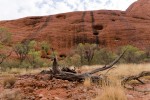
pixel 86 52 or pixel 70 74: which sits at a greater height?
pixel 86 52

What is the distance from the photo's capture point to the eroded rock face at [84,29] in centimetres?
5959

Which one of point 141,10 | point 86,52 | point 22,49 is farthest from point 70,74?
point 141,10

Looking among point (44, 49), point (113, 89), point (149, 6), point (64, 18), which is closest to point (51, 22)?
point (64, 18)

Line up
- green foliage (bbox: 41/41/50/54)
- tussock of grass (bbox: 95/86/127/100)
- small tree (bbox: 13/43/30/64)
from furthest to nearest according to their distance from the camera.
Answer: green foliage (bbox: 41/41/50/54) → small tree (bbox: 13/43/30/64) → tussock of grass (bbox: 95/86/127/100)

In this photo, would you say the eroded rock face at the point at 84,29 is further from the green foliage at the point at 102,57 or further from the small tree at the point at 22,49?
the small tree at the point at 22,49


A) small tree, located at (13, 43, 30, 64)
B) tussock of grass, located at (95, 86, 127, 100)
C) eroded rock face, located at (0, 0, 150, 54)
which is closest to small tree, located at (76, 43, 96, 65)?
small tree, located at (13, 43, 30, 64)

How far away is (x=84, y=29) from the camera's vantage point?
63.4 meters

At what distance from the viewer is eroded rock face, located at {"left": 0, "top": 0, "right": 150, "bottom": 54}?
5959 cm

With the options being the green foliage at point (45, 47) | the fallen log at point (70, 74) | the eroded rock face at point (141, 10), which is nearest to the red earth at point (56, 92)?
the fallen log at point (70, 74)

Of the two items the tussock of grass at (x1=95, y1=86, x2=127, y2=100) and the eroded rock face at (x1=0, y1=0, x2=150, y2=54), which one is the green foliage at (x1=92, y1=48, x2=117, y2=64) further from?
the tussock of grass at (x1=95, y1=86, x2=127, y2=100)

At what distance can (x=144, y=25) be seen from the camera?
6631 cm

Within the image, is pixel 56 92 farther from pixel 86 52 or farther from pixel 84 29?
pixel 84 29

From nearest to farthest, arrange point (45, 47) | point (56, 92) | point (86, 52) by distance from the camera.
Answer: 1. point (56, 92)
2. point (86, 52)
3. point (45, 47)

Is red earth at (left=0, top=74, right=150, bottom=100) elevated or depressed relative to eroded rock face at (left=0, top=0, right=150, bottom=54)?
depressed
